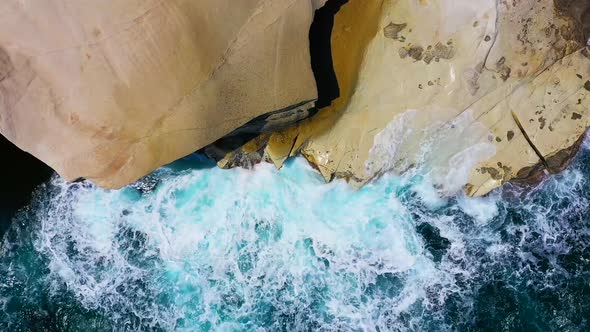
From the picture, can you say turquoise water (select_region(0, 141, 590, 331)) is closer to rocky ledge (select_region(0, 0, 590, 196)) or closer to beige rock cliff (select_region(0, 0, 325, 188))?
rocky ledge (select_region(0, 0, 590, 196))

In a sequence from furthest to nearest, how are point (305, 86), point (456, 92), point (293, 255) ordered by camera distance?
point (293, 255) → point (456, 92) → point (305, 86)

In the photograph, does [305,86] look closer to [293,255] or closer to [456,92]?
[456,92]

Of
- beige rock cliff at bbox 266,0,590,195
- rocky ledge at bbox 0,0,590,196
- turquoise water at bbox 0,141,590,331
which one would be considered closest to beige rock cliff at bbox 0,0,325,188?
rocky ledge at bbox 0,0,590,196

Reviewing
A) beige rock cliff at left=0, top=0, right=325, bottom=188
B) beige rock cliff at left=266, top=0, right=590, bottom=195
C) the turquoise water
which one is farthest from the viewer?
the turquoise water

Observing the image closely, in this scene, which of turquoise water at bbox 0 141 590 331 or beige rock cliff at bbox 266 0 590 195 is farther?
turquoise water at bbox 0 141 590 331

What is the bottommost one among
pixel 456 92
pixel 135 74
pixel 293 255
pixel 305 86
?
pixel 293 255

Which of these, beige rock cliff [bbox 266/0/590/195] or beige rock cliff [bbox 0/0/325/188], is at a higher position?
beige rock cliff [bbox 0/0/325/188]

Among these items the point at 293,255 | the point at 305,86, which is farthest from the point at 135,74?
the point at 293,255
